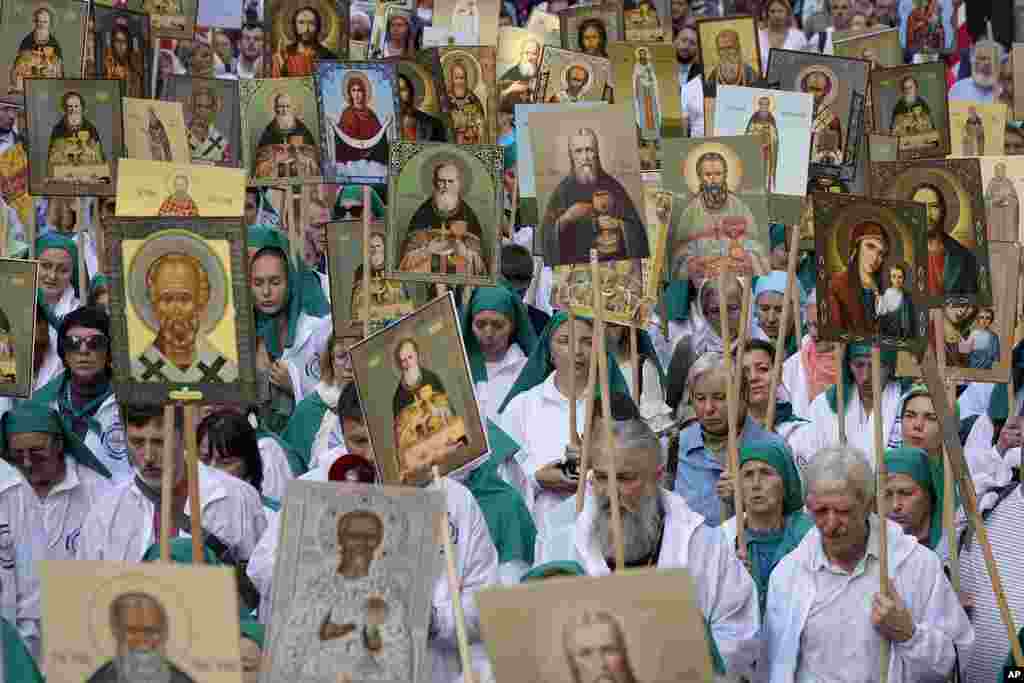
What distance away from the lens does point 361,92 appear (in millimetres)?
12141

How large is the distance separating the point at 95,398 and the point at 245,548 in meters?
2.38

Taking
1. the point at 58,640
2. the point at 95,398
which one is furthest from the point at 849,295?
the point at 95,398

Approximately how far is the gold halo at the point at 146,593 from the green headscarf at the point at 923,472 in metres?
3.45

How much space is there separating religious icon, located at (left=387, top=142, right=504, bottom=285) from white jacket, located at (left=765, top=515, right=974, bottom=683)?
2.83 m

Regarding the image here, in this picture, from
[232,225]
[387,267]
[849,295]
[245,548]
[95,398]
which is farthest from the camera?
[95,398]

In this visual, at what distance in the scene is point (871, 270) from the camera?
8141 millimetres

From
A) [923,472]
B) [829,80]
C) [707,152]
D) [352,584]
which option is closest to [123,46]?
[829,80]

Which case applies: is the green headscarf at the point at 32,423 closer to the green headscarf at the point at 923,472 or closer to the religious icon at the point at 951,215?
the green headscarf at the point at 923,472

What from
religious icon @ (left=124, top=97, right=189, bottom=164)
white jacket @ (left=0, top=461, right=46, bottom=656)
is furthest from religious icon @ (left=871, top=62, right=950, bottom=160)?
white jacket @ (left=0, top=461, right=46, bottom=656)

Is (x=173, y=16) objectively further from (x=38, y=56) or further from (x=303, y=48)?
(x=38, y=56)

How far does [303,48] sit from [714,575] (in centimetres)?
881

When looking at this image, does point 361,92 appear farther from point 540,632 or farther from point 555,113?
point 540,632

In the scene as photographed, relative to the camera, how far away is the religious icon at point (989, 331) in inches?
400

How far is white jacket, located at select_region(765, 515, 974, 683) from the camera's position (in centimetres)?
746
